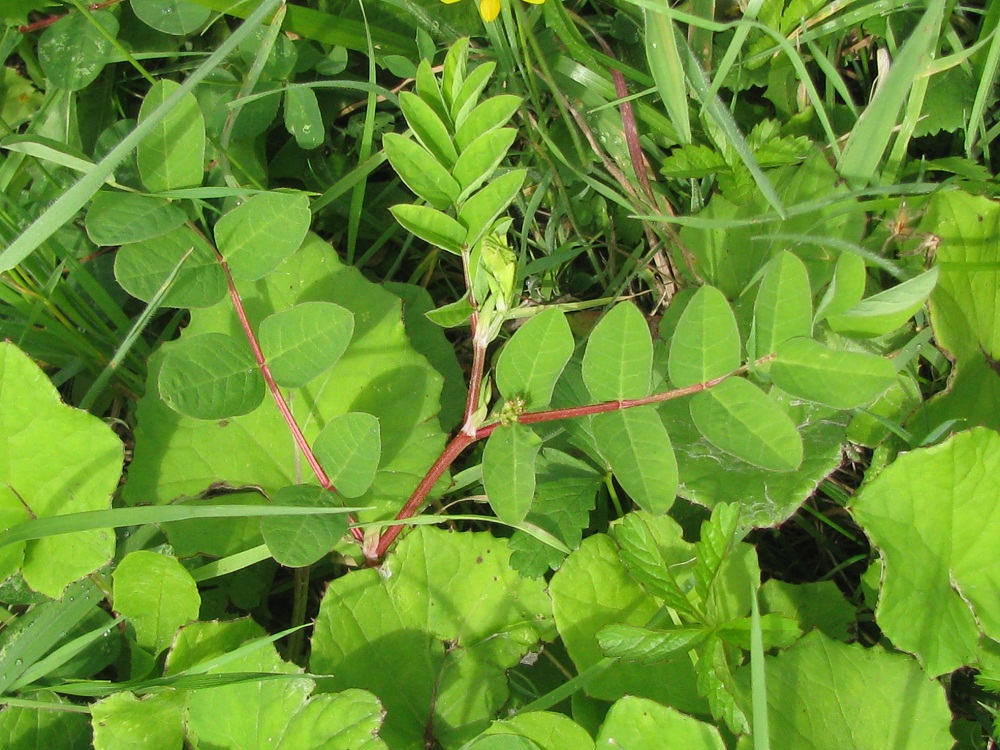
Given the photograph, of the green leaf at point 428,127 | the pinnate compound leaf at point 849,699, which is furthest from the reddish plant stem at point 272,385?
the pinnate compound leaf at point 849,699

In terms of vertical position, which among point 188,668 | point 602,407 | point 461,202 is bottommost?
point 188,668

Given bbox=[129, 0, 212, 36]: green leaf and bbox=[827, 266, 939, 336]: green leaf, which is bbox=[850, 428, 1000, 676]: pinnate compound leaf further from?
bbox=[129, 0, 212, 36]: green leaf

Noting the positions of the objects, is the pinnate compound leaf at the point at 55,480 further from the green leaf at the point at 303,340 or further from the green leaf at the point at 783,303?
the green leaf at the point at 783,303

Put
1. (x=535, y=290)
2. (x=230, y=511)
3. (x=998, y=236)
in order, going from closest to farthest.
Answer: (x=230, y=511), (x=998, y=236), (x=535, y=290)

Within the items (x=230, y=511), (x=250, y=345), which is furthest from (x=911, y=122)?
(x=230, y=511)

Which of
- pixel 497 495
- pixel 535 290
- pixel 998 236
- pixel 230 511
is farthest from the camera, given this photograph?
pixel 535 290

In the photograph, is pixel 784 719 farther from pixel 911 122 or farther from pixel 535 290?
pixel 911 122

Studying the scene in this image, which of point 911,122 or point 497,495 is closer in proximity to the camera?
point 497,495
